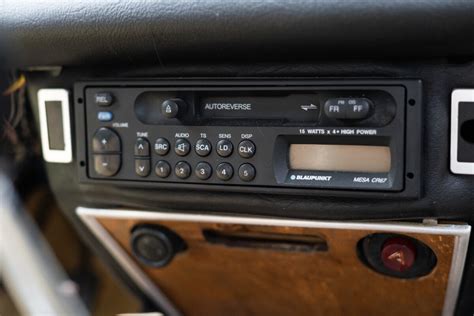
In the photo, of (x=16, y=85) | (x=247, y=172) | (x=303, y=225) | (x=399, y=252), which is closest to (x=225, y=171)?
(x=247, y=172)

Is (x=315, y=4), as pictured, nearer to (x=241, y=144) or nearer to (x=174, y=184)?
(x=241, y=144)

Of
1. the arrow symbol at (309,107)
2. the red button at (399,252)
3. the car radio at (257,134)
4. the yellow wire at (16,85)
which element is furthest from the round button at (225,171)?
the yellow wire at (16,85)

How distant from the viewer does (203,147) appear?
771mm

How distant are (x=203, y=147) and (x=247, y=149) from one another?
62 millimetres

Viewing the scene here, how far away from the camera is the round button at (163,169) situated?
0.80 meters

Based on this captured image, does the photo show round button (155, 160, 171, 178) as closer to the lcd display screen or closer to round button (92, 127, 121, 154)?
round button (92, 127, 121, 154)

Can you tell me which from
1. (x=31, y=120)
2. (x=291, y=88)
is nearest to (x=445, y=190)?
(x=291, y=88)

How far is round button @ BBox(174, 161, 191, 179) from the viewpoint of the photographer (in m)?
0.78

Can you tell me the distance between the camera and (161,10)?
708 millimetres

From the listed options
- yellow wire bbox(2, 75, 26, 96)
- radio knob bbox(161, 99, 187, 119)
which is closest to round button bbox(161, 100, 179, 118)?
radio knob bbox(161, 99, 187, 119)

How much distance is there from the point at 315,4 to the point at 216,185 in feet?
0.90

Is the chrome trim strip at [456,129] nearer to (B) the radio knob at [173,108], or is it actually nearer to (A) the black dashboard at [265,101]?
(A) the black dashboard at [265,101]

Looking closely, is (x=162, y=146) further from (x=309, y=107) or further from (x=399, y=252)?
(x=399, y=252)

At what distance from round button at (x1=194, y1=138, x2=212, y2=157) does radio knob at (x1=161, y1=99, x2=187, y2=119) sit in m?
0.05
